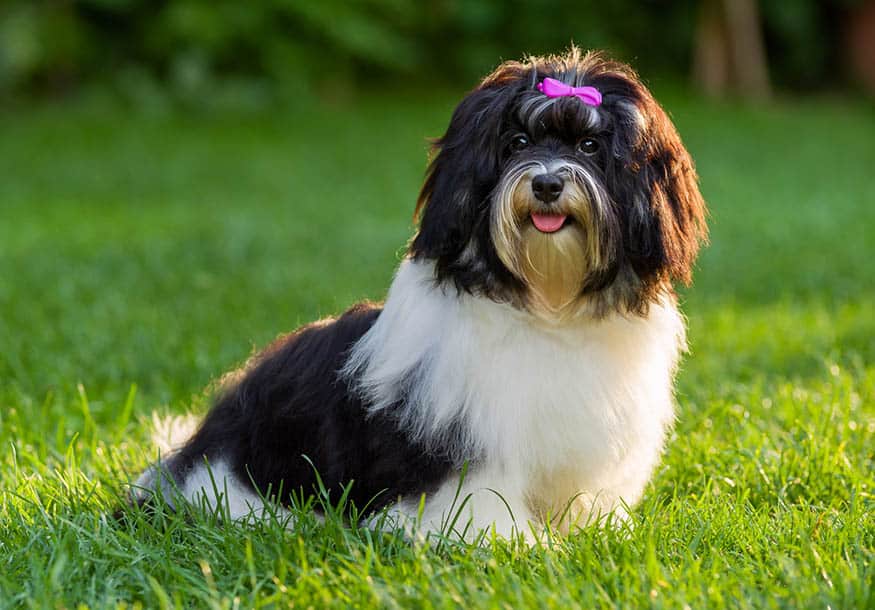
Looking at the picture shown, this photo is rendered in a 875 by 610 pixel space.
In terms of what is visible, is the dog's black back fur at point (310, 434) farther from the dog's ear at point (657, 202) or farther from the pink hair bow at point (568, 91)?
the pink hair bow at point (568, 91)

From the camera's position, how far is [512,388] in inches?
109

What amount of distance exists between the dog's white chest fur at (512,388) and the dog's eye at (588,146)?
428 millimetres

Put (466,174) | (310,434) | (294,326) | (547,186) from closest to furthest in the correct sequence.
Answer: (547,186) < (466,174) < (310,434) < (294,326)

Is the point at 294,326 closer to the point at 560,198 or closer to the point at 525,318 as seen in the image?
the point at 525,318

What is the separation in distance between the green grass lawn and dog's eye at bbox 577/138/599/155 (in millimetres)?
967

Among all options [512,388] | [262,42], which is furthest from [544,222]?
[262,42]

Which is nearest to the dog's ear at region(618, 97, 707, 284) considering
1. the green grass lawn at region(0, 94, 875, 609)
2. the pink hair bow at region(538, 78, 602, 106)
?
the pink hair bow at region(538, 78, 602, 106)

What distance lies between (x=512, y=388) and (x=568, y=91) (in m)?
→ 0.75

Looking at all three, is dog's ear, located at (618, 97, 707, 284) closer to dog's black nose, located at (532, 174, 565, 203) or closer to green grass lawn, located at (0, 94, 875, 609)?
dog's black nose, located at (532, 174, 565, 203)

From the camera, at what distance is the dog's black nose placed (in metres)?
2.62

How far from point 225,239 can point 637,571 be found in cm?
582

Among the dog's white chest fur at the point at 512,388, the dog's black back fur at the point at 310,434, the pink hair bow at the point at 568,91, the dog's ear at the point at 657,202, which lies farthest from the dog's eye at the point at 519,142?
the dog's black back fur at the point at 310,434

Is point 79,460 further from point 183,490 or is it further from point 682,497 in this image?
point 682,497

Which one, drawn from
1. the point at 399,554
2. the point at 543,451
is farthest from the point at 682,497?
the point at 399,554
